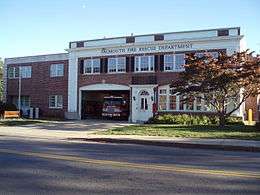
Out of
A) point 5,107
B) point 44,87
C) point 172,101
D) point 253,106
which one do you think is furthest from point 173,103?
point 5,107

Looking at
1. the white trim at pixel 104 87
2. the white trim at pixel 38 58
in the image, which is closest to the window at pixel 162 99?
Answer: the white trim at pixel 104 87

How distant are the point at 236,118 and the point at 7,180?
26.0 meters

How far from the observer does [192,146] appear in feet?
60.0

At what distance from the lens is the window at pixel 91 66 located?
40.5 metres

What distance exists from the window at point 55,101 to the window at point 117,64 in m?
6.38

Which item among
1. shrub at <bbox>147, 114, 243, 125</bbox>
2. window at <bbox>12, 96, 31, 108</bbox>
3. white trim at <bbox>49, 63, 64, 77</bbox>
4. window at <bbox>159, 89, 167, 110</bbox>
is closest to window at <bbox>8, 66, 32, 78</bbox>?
window at <bbox>12, 96, 31, 108</bbox>

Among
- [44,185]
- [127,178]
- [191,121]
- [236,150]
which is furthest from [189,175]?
[191,121]

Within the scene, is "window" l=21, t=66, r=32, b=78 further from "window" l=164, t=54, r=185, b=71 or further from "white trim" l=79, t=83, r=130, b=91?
"window" l=164, t=54, r=185, b=71

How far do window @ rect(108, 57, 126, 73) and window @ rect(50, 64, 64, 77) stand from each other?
18.9ft

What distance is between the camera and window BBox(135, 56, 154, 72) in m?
37.6

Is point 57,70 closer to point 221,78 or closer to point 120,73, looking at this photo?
point 120,73

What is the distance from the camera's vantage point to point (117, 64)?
39344mm

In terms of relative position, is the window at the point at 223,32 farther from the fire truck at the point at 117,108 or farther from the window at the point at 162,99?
the fire truck at the point at 117,108

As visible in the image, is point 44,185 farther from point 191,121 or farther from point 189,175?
point 191,121
